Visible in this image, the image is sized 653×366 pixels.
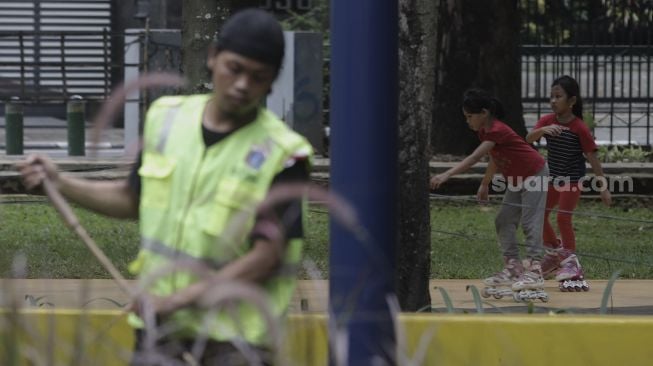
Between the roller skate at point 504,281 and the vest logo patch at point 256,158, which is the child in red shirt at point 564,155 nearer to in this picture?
the roller skate at point 504,281

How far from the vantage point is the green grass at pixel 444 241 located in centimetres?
1059

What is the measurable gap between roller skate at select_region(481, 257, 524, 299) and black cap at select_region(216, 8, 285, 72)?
565cm

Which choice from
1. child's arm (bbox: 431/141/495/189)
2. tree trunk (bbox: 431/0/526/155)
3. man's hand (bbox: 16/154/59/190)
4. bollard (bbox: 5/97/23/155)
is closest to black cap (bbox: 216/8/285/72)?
man's hand (bbox: 16/154/59/190)

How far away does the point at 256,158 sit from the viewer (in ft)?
12.1

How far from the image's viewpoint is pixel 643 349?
579 centimetres

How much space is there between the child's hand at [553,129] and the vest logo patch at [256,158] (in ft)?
21.7

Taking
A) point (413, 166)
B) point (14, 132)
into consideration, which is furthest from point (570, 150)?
point (14, 132)

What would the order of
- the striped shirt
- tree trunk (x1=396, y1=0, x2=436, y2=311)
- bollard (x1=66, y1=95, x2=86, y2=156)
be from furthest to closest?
bollard (x1=66, y1=95, x2=86, y2=156) < the striped shirt < tree trunk (x1=396, y1=0, x2=436, y2=311)

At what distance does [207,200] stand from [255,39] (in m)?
0.41

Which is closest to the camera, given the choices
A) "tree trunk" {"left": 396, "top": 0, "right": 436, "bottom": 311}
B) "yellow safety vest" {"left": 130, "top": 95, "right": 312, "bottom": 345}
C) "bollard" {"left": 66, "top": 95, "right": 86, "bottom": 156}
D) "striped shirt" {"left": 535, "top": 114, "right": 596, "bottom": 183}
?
"yellow safety vest" {"left": 130, "top": 95, "right": 312, "bottom": 345}

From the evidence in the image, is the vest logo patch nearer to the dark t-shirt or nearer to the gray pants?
the dark t-shirt

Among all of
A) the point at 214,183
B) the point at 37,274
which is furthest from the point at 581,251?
the point at 214,183

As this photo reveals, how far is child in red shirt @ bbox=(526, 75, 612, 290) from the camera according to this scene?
399 inches

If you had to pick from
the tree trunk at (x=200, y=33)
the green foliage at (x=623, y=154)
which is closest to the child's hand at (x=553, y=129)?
the tree trunk at (x=200, y=33)
